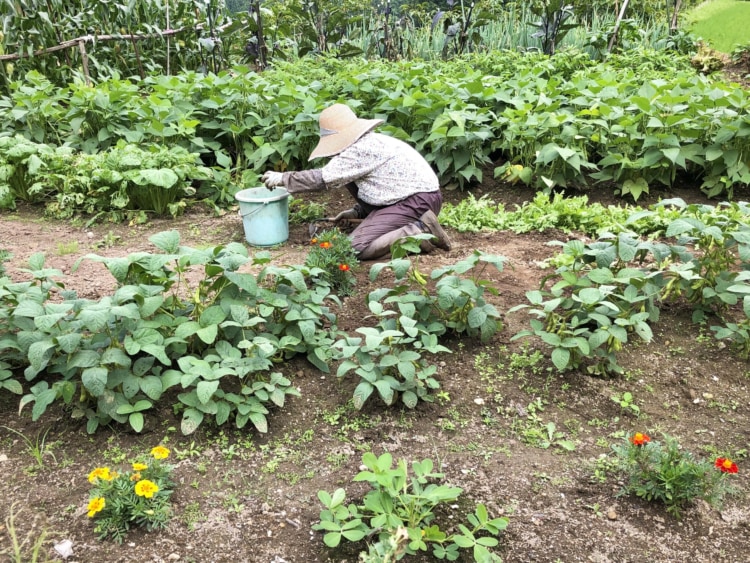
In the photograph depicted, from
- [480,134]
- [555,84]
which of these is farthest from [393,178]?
[555,84]

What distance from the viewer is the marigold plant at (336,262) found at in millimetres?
3479

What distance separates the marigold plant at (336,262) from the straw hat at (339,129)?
28.2 inches

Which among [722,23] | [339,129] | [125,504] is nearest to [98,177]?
[339,129]

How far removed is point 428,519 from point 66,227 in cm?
395

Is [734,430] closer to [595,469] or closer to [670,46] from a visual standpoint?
[595,469]

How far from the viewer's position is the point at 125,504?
2031mm

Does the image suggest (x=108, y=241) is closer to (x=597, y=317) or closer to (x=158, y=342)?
(x=158, y=342)

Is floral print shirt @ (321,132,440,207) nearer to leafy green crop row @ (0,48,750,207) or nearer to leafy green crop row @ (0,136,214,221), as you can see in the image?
leafy green crop row @ (0,48,750,207)

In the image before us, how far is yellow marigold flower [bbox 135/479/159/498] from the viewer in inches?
78.0

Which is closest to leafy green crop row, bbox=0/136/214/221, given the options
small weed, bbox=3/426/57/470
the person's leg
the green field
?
the person's leg

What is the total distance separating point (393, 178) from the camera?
414 cm

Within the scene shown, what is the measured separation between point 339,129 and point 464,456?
2428mm

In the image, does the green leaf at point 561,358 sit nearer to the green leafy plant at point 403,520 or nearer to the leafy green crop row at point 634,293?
the leafy green crop row at point 634,293

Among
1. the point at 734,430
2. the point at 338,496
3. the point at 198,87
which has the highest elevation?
the point at 198,87
